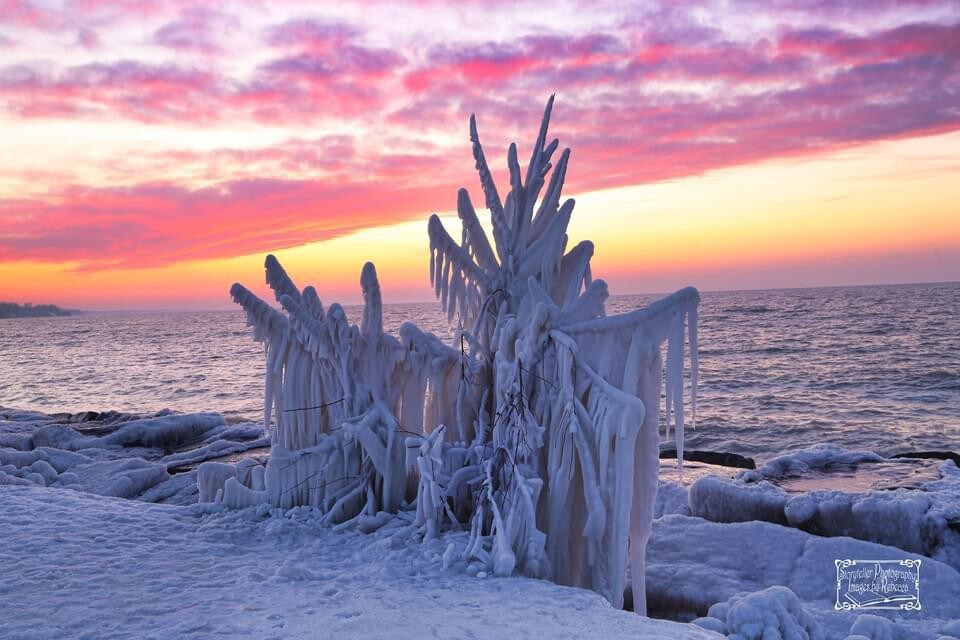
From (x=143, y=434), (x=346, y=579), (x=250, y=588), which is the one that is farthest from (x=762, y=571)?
(x=143, y=434)

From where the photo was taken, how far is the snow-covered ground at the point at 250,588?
5.48 m

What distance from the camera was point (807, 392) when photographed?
3475cm

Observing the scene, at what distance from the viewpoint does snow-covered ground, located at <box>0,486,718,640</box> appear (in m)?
5.48

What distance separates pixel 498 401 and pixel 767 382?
3400 centimetres

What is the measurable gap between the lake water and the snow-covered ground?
62.1 ft

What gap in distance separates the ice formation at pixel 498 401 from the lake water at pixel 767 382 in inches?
669

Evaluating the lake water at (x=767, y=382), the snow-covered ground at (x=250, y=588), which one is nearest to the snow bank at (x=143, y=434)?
the lake water at (x=767, y=382)

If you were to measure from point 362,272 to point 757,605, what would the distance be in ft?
20.8

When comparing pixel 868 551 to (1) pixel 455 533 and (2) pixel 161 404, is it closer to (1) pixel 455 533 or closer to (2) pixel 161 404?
(1) pixel 455 533

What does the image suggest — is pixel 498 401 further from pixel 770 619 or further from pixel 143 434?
pixel 143 434

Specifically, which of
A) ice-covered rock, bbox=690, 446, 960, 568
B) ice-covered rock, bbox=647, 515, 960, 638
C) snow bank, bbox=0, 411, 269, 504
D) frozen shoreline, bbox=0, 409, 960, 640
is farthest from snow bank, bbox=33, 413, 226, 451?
ice-covered rock, bbox=647, 515, 960, 638

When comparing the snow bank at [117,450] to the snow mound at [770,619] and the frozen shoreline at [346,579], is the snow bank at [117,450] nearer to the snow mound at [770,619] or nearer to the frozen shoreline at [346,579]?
the frozen shoreline at [346,579]

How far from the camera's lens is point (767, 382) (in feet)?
126

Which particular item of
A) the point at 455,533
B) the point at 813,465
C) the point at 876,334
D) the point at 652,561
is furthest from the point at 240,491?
the point at 876,334
